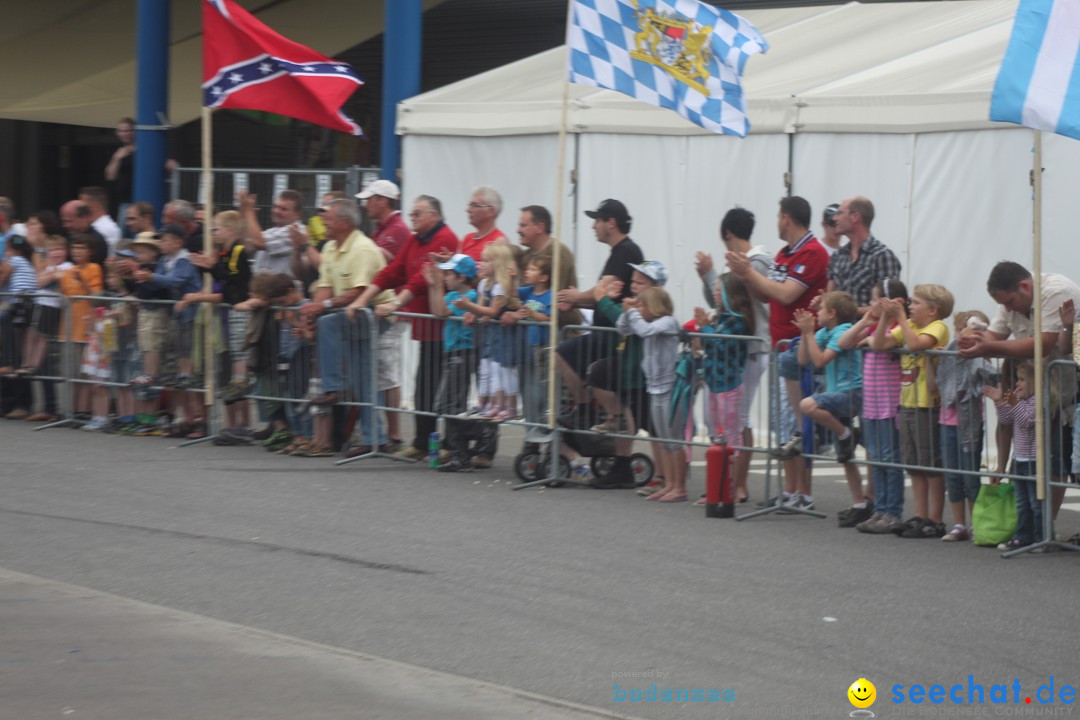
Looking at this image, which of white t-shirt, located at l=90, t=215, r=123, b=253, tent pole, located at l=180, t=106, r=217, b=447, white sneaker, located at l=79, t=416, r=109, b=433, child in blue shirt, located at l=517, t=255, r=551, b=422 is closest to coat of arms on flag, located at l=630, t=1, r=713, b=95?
child in blue shirt, located at l=517, t=255, r=551, b=422

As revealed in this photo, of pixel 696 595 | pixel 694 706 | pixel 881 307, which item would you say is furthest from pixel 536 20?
pixel 694 706

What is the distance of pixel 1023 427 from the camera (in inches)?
364

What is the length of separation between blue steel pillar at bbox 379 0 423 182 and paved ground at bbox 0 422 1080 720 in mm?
6434

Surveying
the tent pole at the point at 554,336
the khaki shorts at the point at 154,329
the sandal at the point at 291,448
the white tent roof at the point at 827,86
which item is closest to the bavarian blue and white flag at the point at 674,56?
the tent pole at the point at 554,336

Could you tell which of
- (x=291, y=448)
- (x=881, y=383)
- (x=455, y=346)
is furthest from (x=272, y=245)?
(x=881, y=383)

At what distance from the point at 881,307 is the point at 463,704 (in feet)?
15.3

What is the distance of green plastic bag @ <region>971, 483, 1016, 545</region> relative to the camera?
9.30 metres

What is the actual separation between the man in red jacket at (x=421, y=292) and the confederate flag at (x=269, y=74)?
118 centimetres

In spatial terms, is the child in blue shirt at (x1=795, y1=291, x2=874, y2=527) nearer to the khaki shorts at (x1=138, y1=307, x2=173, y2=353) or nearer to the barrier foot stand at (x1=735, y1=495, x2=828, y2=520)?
the barrier foot stand at (x1=735, y1=495, x2=828, y2=520)

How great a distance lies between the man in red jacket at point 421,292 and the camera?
39.9 feet

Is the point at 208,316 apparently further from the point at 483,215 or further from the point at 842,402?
the point at 842,402

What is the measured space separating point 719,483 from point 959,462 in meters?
1.56

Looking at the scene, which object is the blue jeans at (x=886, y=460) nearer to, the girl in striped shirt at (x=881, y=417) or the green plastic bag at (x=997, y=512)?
the girl in striped shirt at (x=881, y=417)

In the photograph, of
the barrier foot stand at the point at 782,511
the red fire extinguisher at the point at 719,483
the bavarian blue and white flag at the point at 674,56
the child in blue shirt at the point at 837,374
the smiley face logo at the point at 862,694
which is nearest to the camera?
the smiley face logo at the point at 862,694
